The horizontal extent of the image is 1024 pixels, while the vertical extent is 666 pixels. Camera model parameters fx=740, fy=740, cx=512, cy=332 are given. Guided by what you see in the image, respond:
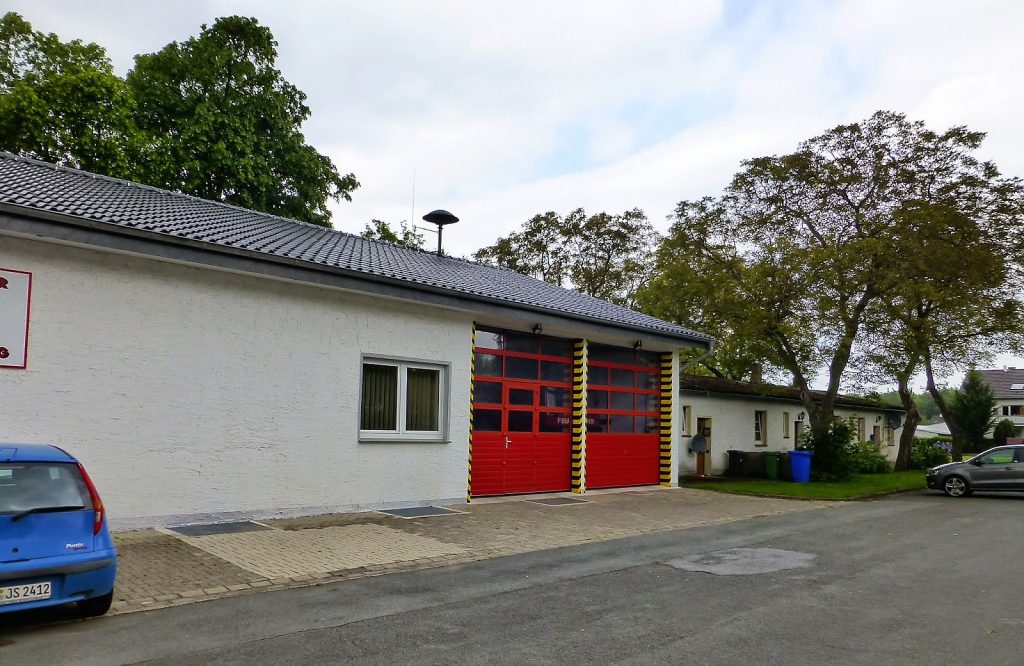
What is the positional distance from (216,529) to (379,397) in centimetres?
343

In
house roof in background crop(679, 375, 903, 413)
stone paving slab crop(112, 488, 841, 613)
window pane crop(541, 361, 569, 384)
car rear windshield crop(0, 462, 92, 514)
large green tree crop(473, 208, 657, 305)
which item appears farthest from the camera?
large green tree crop(473, 208, 657, 305)

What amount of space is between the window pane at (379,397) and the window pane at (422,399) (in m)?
0.29

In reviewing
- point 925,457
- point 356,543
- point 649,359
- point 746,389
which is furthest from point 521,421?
point 925,457

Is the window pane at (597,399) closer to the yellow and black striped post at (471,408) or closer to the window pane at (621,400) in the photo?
the window pane at (621,400)

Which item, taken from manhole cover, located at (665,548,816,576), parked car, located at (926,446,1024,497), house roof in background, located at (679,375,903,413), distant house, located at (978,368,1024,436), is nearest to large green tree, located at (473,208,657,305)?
house roof in background, located at (679,375,903,413)

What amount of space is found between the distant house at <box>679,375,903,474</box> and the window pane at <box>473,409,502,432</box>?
8518 mm

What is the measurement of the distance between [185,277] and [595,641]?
743 centimetres

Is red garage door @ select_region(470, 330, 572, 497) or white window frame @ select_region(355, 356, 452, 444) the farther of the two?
red garage door @ select_region(470, 330, 572, 497)

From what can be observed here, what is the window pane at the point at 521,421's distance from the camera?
14.6 metres

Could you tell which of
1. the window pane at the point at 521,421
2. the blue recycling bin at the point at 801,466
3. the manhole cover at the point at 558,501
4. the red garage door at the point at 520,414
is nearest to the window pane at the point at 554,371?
the red garage door at the point at 520,414

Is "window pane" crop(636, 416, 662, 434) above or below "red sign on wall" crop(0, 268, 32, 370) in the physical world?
below

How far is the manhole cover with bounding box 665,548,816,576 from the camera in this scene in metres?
8.24

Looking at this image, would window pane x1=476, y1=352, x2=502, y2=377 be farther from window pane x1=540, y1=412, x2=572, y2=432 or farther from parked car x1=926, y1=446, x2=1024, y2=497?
parked car x1=926, y1=446, x2=1024, y2=497

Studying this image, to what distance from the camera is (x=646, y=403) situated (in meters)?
17.7
